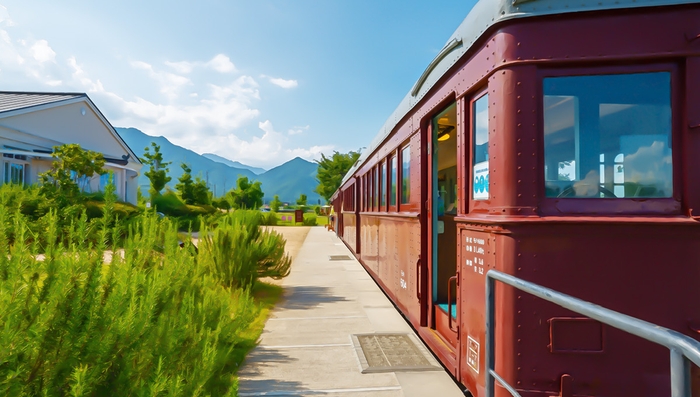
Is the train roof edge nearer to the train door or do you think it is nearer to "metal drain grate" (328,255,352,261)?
the train door

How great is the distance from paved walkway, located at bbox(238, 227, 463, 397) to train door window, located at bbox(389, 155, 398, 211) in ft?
5.55

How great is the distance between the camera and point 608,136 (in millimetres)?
2811

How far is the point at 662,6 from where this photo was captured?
8.72 ft

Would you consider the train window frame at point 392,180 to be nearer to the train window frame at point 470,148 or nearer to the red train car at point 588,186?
the train window frame at point 470,148

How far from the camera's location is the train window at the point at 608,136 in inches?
107

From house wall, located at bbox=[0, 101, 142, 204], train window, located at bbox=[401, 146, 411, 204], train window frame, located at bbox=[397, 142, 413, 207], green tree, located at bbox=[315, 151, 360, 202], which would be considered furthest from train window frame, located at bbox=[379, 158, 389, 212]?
green tree, located at bbox=[315, 151, 360, 202]

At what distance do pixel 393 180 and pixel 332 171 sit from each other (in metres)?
60.2

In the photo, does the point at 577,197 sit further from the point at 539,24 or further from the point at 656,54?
the point at 539,24

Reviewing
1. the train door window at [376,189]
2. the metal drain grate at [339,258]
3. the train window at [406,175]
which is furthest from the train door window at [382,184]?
the metal drain grate at [339,258]

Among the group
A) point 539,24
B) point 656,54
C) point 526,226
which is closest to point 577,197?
point 526,226

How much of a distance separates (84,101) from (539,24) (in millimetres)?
30558

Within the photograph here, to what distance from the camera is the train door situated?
4234mm

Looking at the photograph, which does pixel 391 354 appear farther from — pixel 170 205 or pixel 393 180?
pixel 170 205

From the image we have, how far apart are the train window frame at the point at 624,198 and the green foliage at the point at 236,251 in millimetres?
5605
